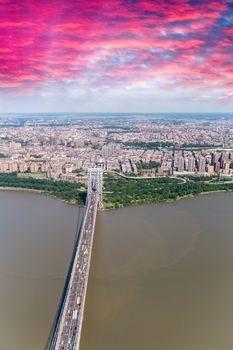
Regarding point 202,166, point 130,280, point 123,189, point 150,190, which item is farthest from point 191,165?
point 130,280

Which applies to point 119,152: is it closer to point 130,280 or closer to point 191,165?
point 191,165

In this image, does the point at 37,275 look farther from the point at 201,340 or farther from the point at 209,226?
the point at 209,226

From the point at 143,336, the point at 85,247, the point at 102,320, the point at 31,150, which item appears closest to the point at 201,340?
the point at 143,336

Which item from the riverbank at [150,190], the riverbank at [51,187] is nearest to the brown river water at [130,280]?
the riverbank at [150,190]

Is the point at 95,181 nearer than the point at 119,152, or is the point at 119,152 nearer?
the point at 95,181

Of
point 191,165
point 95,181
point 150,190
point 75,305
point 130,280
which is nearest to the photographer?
point 75,305

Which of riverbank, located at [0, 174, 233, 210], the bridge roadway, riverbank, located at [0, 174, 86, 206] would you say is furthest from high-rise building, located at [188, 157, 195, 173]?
the bridge roadway

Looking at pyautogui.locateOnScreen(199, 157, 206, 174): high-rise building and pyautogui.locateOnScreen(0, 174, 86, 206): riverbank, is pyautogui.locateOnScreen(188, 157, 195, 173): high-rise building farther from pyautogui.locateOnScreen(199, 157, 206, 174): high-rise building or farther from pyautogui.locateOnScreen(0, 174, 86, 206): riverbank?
pyautogui.locateOnScreen(0, 174, 86, 206): riverbank

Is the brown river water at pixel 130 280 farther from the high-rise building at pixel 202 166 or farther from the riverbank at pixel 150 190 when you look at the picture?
the high-rise building at pixel 202 166
